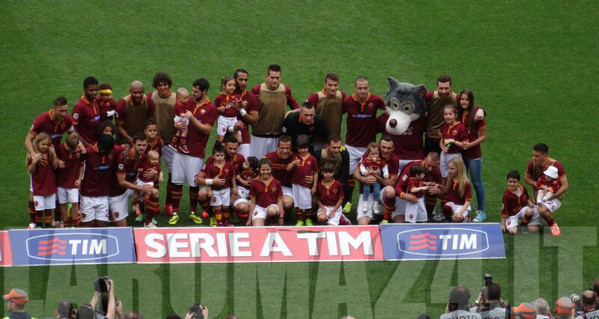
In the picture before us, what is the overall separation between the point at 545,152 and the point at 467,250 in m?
1.51

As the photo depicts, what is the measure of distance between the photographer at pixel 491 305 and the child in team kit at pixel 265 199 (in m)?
3.19

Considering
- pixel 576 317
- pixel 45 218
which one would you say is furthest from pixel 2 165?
pixel 576 317

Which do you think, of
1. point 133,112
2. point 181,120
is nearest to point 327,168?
point 181,120

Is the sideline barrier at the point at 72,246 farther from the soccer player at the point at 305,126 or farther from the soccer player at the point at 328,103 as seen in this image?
the soccer player at the point at 328,103

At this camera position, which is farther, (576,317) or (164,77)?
(164,77)

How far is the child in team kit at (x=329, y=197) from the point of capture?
12.1 m

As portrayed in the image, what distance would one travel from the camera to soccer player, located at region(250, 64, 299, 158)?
12.6 meters

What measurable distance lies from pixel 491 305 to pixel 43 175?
5.03m

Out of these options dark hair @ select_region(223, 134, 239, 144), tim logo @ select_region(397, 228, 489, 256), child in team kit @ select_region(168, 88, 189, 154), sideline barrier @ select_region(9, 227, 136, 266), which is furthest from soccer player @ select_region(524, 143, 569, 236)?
sideline barrier @ select_region(9, 227, 136, 266)

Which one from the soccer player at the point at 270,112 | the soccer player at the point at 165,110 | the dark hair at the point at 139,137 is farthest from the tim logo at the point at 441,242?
the dark hair at the point at 139,137

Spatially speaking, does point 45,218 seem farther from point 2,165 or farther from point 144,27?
point 144,27

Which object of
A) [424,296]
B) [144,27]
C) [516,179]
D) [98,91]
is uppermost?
[144,27]

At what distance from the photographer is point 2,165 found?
1345cm

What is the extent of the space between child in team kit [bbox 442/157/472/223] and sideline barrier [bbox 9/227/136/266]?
3552 mm
